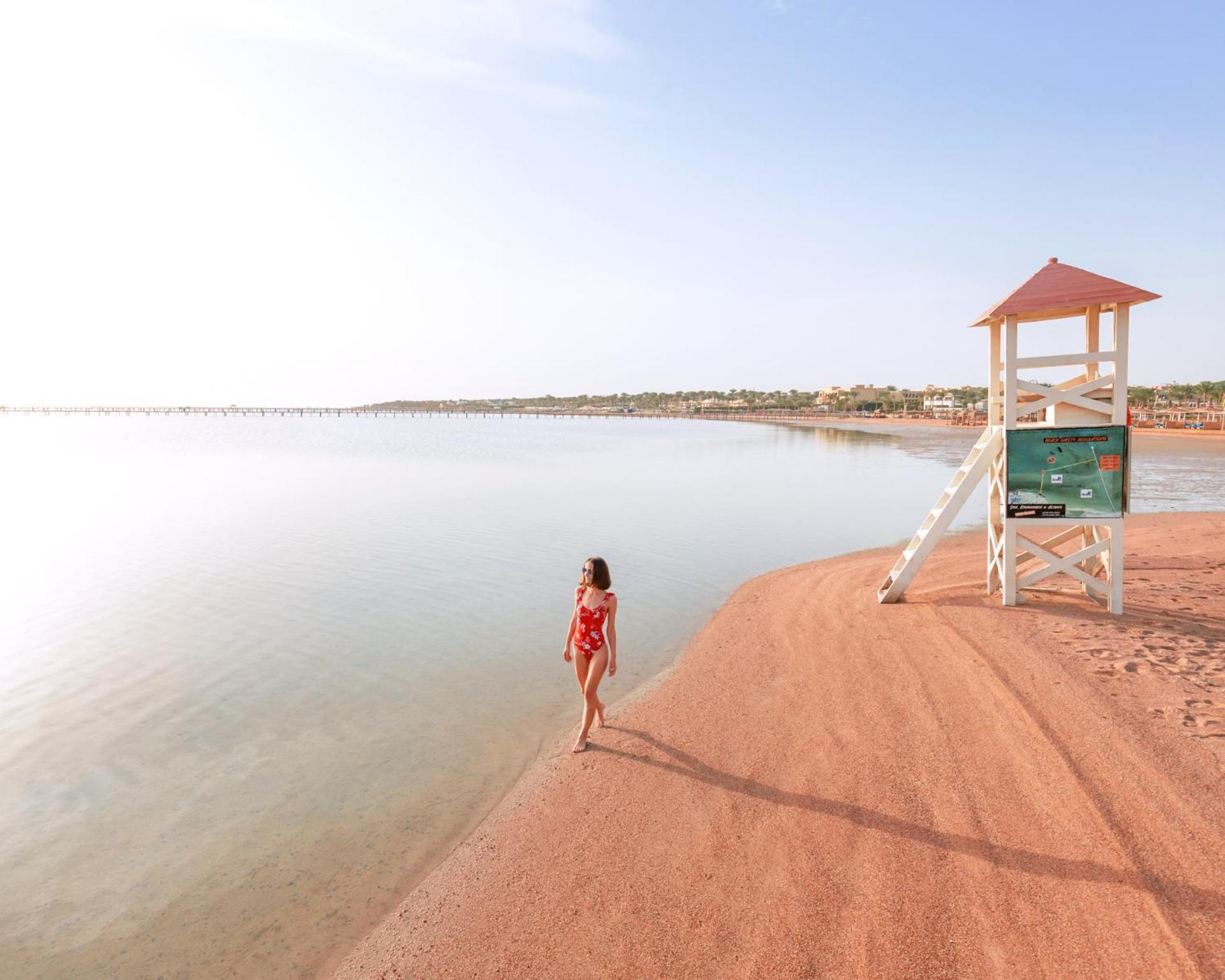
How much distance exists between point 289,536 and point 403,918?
50.2ft

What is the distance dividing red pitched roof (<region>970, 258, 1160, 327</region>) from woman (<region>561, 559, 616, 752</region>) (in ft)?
21.7

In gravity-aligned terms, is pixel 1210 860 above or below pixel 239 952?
above

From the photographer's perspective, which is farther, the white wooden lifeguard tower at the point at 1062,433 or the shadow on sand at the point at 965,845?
the white wooden lifeguard tower at the point at 1062,433

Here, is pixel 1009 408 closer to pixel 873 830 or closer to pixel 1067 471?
pixel 1067 471

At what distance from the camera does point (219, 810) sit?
5629 mm

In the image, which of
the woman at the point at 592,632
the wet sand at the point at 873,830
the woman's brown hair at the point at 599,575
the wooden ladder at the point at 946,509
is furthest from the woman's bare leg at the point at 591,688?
the wooden ladder at the point at 946,509

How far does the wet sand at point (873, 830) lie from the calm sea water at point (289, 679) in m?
0.87

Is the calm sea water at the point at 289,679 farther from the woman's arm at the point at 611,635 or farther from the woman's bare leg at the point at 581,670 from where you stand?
the woman's arm at the point at 611,635

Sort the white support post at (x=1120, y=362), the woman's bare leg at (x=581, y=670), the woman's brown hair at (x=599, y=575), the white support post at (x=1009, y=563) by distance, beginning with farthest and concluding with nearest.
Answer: the white support post at (x=1009, y=563) → the white support post at (x=1120, y=362) → the woman's bare leg at (x=581, y=670) → the woman's brown hair at (x=599, y=575)

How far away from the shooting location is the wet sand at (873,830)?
3.67 meters

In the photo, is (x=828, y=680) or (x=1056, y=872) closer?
(x=1056, y=872)

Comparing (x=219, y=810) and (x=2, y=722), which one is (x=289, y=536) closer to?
(x=2, y=722)

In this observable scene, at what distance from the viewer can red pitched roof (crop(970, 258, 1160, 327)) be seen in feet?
27.8

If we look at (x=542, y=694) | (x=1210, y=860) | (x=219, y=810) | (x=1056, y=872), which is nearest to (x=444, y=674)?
(x=542, y=694)
